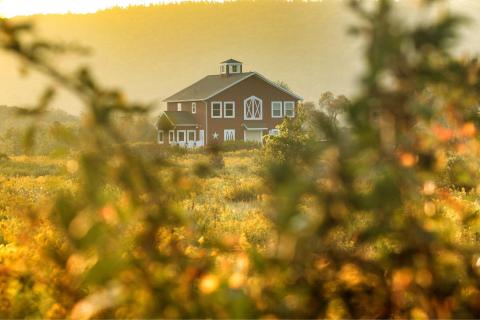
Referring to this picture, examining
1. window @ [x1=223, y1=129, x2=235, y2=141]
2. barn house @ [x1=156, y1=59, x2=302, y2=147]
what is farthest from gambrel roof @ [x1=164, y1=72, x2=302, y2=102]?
window @ [x1=223, y1=129, x2=235, y2=141]

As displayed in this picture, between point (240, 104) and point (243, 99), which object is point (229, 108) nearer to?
point (240, 104)

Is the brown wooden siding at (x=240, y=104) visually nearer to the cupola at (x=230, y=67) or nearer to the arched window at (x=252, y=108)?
the arched window at (x=252, y=108)

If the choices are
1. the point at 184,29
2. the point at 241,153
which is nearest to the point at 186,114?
the point at 241,153

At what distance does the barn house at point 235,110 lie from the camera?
2963 inches

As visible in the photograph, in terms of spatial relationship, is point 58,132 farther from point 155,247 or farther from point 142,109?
point 155,247

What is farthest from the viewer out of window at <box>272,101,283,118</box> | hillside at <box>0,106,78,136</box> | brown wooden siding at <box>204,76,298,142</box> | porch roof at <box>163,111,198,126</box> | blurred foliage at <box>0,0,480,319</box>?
window at <box>272,101,283,118</box>

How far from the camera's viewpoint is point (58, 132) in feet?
8.02

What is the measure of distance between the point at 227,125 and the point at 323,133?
73.6 metres

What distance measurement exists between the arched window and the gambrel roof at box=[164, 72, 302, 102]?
2.29 meters

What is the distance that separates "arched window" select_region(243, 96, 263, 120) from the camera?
76438 millimetres

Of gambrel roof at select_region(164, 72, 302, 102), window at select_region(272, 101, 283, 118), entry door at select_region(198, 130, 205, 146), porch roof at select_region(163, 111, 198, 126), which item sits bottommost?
entry door at select_region(198, 130, 205, 146)

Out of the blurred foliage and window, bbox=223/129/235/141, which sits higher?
window, bbox=223/129/235/141

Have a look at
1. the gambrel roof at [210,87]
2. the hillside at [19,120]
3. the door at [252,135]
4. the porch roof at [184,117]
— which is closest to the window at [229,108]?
the gambrel roof at [210,87]

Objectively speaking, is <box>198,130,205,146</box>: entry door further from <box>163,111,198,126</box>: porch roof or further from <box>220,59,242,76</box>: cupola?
<box>220,59,242,76</box>: cupola
